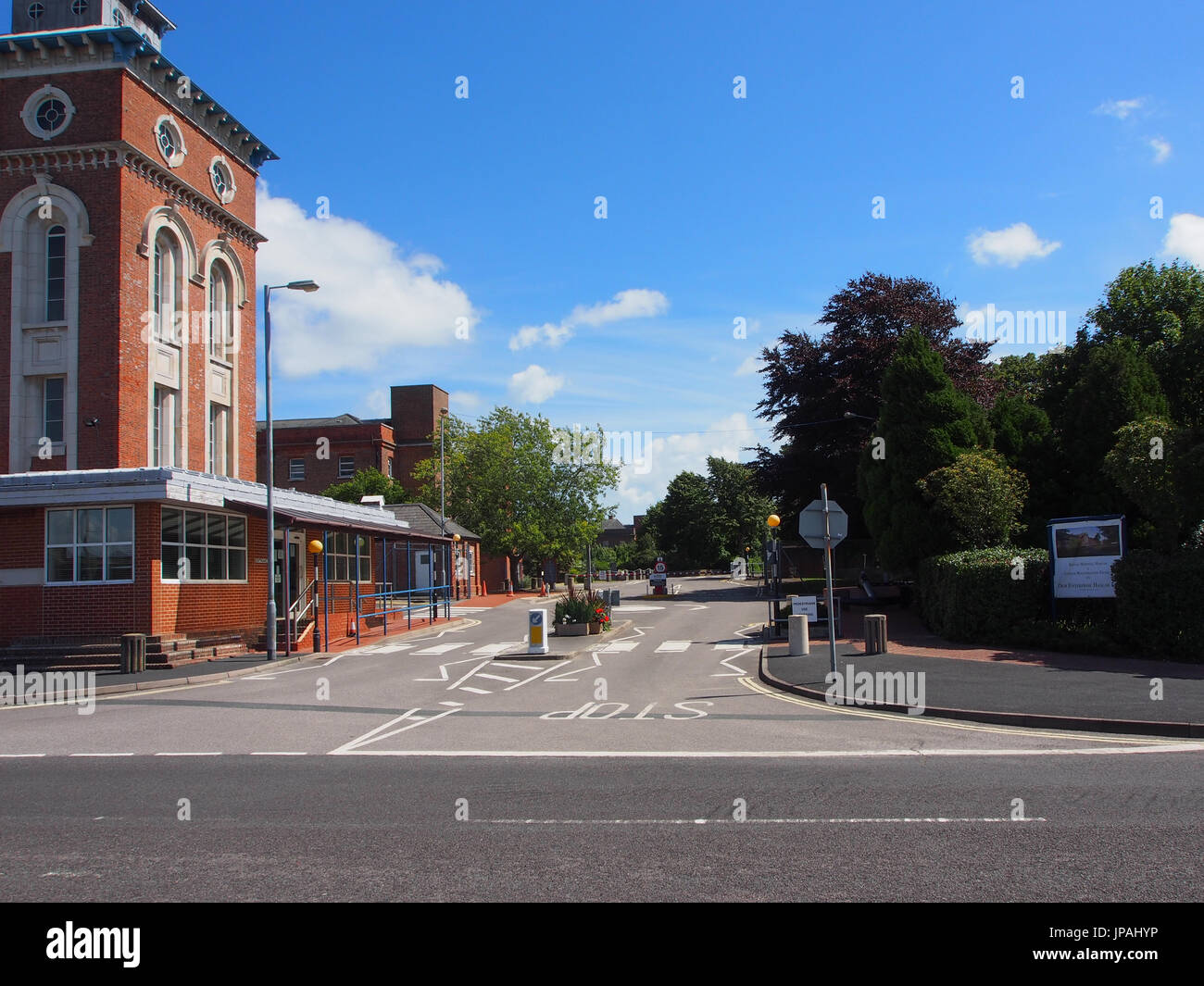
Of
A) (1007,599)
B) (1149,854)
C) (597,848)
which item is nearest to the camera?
(1149,854)

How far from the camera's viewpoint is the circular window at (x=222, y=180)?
3222 centimetres

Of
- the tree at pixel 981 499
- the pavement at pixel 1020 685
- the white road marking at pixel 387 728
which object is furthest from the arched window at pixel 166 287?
the tree at pixel 981 499

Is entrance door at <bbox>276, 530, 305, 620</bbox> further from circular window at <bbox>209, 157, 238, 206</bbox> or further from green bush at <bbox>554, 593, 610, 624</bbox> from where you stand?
circular window at <bbox>209, 157, 238, 206</bbox>

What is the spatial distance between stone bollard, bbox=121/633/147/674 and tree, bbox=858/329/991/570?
1935 centimetres

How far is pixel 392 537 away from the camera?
31.8 meters

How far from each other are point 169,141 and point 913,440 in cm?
2467

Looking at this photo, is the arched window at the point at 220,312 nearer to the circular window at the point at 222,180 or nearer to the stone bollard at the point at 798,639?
the circular window at the point at 222,180

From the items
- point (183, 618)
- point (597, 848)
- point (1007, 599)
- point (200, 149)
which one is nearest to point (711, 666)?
point (1007, 599)

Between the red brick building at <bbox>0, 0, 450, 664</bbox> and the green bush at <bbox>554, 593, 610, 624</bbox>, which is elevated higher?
the red brick building at <bbox>0, 0, 450, 664</bbox>

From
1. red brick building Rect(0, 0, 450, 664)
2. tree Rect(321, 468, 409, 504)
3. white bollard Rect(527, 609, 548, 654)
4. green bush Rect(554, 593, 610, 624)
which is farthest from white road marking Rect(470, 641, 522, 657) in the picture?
tree Rect(321, 468, 409, 504)

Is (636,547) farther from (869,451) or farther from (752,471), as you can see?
(869,451)

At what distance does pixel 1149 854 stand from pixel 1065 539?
15554 millimetres

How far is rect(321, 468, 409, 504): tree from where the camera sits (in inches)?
2586

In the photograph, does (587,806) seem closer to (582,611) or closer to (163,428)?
(582,611)
